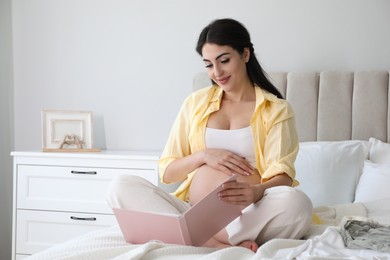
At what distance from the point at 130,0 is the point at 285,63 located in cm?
97

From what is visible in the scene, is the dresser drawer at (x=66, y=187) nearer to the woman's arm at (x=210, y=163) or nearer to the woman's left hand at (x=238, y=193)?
the woman's arm at (x=210, y=163)

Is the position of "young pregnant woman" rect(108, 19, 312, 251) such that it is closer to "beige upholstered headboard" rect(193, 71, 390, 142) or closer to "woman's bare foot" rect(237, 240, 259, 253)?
"woman's bare foot" rect(237, 240, 259, 253)

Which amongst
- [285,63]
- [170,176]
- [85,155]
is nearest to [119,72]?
[85,155]

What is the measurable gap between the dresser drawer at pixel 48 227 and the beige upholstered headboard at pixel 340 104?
3.64 feet

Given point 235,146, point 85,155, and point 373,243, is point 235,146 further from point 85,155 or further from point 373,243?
point 85,155

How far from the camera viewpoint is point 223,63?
83.4 inches

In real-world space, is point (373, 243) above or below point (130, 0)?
below

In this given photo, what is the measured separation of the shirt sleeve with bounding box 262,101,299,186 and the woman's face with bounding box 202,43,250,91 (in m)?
0.18

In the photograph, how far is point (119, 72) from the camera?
3.48 metres

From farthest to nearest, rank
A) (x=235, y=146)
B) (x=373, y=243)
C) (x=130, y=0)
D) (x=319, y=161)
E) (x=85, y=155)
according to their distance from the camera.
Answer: (x=130, y=0) → (x=85, y=155) → (x=319, y=161) → (x=235, y=146) → (x=373, y=243)

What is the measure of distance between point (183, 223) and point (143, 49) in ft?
6.47

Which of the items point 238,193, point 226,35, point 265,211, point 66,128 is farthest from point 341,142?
point 66,128

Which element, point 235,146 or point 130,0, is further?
point 130,0

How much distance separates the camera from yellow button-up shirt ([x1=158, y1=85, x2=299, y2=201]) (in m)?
2.03
